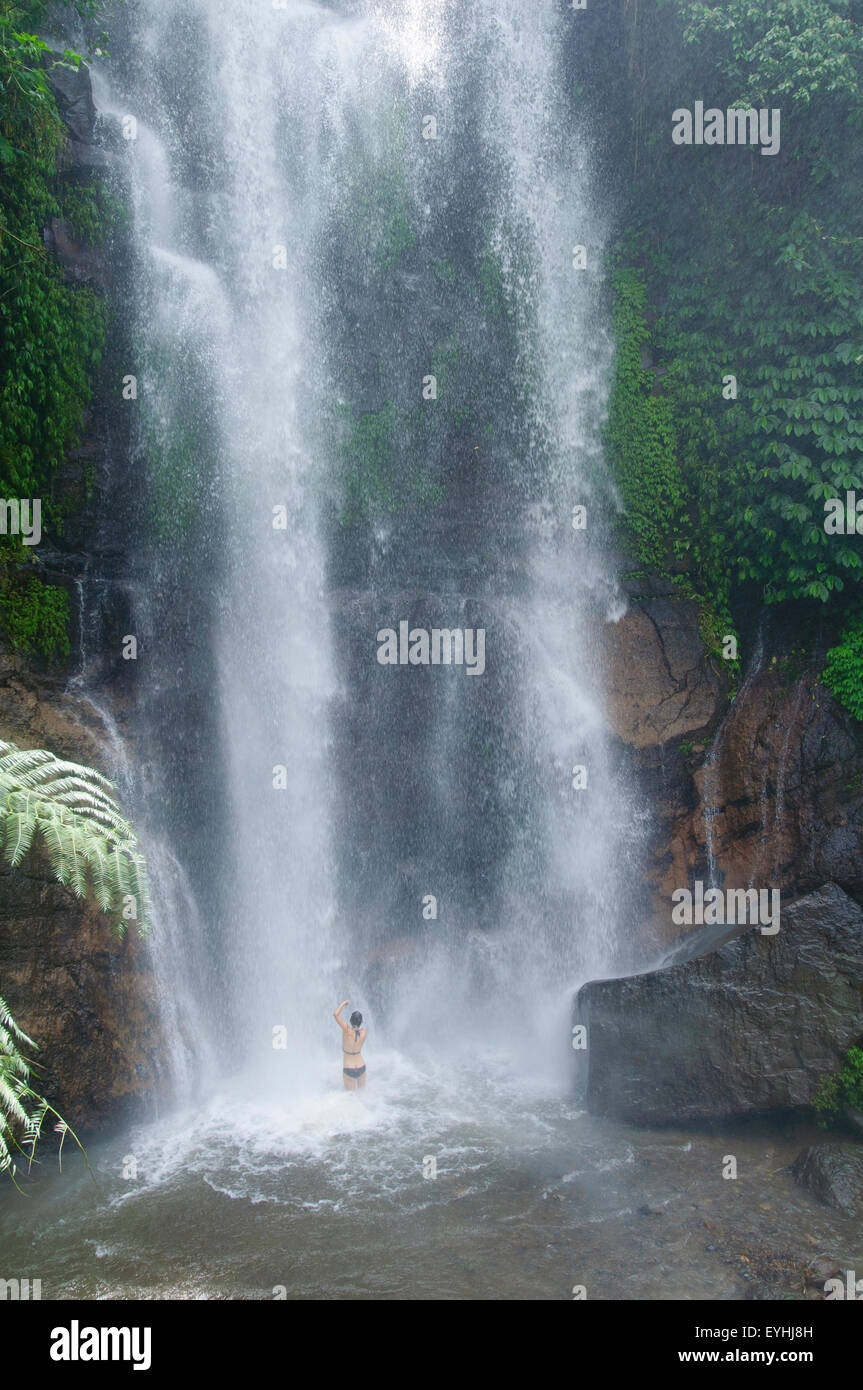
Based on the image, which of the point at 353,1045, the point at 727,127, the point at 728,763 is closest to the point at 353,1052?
the point at 353,1045

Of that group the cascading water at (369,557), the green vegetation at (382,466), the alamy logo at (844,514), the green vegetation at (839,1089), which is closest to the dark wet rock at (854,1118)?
the green vegetation at (839,1089)

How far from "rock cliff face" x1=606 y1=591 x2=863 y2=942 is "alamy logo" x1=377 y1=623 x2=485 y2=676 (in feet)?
5.75

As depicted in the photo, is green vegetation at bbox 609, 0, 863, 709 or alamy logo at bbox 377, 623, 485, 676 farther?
alamy logo at bbox 377, 623, 485, 676

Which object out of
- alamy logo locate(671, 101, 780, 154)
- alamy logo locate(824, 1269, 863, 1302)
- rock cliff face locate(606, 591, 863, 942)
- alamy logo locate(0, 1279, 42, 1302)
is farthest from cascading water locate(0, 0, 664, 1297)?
alamy logo locate(824, 1269, 863, 1302)

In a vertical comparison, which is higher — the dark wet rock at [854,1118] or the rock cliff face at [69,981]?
the rock cliff face at [69,981]

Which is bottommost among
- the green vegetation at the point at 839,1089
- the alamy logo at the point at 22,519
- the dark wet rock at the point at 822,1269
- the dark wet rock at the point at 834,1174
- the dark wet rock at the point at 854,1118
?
the dark wet rock at the point at 822,1269

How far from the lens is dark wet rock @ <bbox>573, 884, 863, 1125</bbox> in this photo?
8625 mm

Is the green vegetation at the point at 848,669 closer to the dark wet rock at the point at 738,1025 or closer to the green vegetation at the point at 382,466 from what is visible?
the dark wet rock at the point at 738,1025

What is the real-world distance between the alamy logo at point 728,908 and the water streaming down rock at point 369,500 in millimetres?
893

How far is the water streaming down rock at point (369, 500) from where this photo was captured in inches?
429

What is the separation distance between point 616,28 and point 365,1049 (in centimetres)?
1499

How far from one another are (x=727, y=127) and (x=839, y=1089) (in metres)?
11.9

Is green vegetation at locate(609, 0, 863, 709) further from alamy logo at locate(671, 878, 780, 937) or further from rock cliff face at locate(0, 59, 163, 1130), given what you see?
rock cliff face at locate(0, 59, 163, 1130)

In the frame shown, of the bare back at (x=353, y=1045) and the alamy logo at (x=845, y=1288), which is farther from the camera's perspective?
the bare back at (x=353, y=1045)
